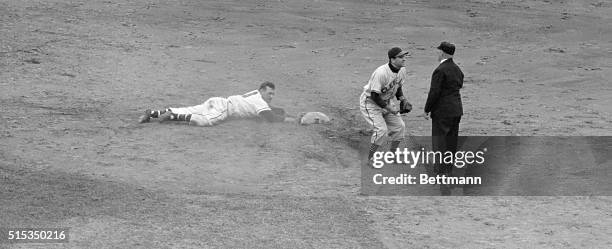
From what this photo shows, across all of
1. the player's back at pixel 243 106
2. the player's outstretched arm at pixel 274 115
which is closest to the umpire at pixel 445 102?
the player's outstretched arm at pixel 274 115

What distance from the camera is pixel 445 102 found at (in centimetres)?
1066

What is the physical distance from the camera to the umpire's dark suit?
10609 millimetres

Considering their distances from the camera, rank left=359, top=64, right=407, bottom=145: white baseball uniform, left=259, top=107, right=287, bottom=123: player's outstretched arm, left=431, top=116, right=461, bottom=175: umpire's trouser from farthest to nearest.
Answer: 1. left=259, top=107, right=287, bottom=123: player's outstretched arm
2. left=359, top=64, right=407, bottom=145: white baseball uniform
3. left=431, top=116, right=461, bottom=175: umpire's trouser

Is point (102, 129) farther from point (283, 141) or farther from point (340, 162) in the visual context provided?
point (340, 162)

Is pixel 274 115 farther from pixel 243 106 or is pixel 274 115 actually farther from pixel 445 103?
pixel 445 103

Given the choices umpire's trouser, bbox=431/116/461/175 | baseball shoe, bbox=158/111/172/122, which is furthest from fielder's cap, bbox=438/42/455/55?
baseball shoe, bbox=158/111/172/122

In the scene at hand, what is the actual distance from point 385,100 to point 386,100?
3cm

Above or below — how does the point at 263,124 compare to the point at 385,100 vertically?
below

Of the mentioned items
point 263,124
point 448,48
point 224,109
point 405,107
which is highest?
point 448,48

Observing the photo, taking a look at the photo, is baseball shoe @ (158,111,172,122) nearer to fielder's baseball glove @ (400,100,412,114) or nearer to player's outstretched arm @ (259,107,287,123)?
player's outstretched arm @ (259,107,287,123)

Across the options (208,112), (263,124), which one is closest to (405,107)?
(263,124)

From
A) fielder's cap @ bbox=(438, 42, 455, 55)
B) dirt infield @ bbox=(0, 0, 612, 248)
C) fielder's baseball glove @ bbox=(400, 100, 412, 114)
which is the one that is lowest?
dirt infield @ bbox=(0, 0, 612, 248)

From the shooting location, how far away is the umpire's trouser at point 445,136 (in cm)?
1073

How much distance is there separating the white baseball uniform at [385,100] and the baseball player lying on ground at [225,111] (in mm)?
1940
